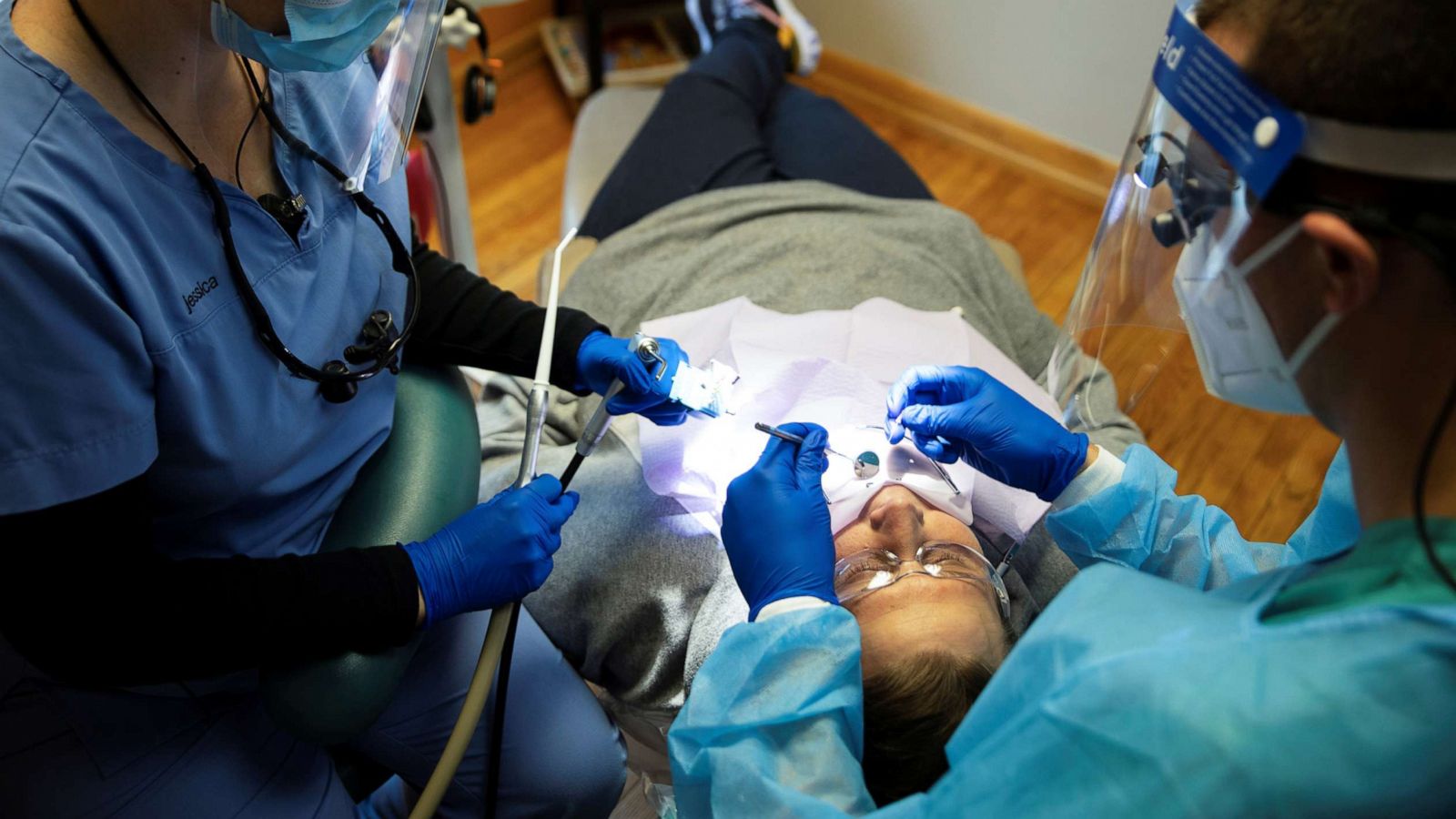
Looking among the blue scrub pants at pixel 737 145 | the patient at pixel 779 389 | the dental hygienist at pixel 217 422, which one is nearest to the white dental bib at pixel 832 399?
the patient at pixel 779 389

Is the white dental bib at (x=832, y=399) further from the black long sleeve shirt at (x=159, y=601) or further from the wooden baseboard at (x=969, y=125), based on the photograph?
the wooden baseboard at (x=969, y=125)

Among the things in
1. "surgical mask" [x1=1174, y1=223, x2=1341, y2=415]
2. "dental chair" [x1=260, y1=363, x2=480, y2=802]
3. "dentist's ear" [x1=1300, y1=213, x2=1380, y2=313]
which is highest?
"dentist's ear" [x1=1300, y1=213, x2=1380, y2=313]

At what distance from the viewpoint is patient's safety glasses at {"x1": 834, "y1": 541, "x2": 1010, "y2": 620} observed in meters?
1.18

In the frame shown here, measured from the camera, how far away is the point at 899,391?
130cm

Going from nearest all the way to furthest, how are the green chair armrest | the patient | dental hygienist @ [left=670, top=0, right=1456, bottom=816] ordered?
1. dental hygienist @ [left=670, top=0, right=1456, bottom=816]
2. the green chair armrest
3. the patient

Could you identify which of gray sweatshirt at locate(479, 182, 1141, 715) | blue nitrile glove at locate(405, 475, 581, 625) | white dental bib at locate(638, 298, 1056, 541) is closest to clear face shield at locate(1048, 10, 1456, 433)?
white dental bib at locate(638, 298, 1056, 541)

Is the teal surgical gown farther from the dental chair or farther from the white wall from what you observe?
the white wall

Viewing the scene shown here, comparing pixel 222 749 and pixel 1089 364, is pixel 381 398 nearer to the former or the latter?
pixel 222 749

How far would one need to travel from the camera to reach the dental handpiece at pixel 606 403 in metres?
1.24

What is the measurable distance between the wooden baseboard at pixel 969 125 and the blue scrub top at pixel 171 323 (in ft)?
6.34

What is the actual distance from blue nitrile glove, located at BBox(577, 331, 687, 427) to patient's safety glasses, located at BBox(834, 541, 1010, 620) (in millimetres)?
309

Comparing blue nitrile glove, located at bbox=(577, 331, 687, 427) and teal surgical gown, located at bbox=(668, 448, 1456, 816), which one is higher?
teal surgical gown, located at bbox=(668, 448, 1456, 816)

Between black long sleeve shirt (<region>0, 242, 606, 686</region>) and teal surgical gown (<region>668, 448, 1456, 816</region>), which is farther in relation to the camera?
black long sleeve shirt (<region>0, 242, 606, 686</region>)

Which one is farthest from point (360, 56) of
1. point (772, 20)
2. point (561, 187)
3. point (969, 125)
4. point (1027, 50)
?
point (969, 125)
